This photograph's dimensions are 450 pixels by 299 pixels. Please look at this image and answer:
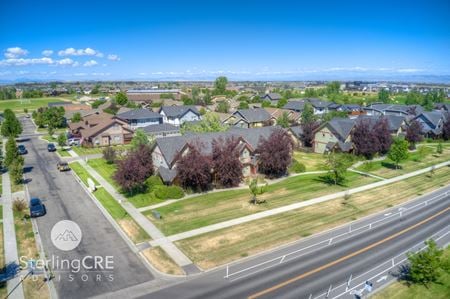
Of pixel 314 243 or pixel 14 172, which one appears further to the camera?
pixel 14 172

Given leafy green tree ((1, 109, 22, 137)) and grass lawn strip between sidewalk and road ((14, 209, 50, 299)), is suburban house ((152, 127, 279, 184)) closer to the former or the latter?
grass lawn strip between sidewalk and road ((14, 209, 50, 299))

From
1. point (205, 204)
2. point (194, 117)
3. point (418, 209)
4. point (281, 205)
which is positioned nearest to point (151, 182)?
point (205, 204)

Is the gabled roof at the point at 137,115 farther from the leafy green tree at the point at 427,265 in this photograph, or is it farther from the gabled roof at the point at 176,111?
the leafy green tree at the point at 427,265

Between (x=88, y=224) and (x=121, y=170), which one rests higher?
(x=121, y=170)

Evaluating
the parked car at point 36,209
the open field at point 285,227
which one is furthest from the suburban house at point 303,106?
the parked car at point 36,209

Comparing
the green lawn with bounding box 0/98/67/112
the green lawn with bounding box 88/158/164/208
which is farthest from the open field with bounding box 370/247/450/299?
the green lawn with bounding box 0/98/67/112

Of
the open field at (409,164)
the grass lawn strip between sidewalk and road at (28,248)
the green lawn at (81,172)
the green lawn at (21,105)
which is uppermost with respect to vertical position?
the green lawn at (21,105)

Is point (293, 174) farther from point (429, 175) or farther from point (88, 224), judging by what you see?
point (88, 224)
